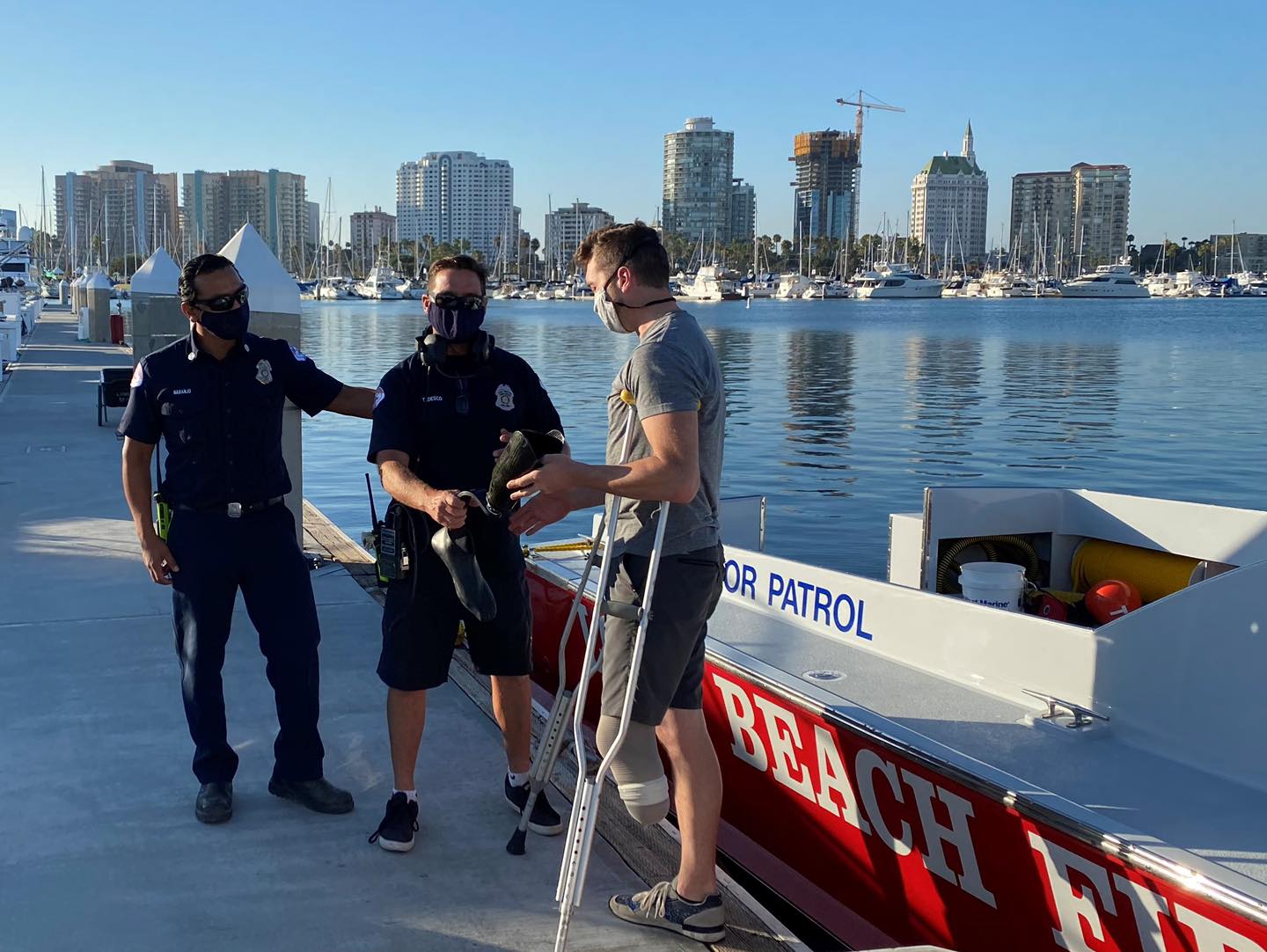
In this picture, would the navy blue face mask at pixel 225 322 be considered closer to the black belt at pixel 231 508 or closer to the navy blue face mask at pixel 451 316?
the black belt at pixel 231 508

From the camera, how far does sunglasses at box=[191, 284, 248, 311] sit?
13.1 ft

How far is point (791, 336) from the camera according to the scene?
66125mm

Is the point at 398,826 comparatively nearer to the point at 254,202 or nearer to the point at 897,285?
the point at 897,285

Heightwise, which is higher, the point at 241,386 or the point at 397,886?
the point at 241,386

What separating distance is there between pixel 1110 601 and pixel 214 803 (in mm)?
3606

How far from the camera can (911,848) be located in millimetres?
3891

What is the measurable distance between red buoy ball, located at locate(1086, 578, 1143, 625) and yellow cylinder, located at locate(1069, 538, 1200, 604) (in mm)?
232

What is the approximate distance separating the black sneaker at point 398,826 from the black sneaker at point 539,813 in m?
0.36

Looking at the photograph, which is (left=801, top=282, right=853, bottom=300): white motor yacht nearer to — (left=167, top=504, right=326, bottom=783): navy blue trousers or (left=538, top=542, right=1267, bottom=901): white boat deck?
(left=538, top=542, right=1267, bottom=901): white boat deck

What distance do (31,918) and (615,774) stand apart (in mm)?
1647

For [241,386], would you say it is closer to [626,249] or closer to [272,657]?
[272,657]

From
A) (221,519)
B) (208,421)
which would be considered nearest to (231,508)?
(221,519)

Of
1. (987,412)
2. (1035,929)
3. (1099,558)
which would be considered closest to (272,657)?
(1035,929)

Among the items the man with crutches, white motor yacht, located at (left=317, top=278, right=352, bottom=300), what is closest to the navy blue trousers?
the man with crutches
